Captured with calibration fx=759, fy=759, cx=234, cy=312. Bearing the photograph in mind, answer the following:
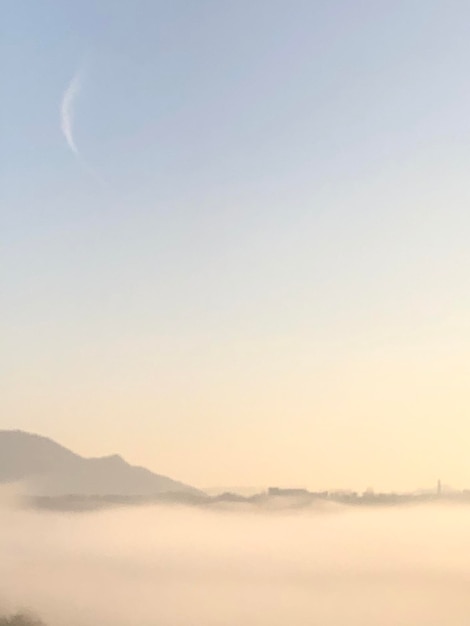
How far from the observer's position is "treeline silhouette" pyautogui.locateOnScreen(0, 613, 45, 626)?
5.04 ft

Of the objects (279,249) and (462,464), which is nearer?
(462,464)

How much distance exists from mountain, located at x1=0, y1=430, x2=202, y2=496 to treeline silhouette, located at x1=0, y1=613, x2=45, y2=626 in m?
0.25

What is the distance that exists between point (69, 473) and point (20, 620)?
1.01 feet

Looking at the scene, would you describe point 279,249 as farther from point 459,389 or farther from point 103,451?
point 103,451

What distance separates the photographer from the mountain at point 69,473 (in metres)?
1.62

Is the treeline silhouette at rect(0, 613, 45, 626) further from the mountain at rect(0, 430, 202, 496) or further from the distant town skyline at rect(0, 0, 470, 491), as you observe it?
the distant town skyline at rect(0, 0, 470, 491)

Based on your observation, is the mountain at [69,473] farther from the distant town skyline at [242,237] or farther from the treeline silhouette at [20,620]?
the treeline silhouette at [20,620]

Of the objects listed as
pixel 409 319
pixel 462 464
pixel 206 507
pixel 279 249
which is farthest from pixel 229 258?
pixel 462 464

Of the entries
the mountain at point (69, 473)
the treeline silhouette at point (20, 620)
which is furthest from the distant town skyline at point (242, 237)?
the treeline silhouette at point (20, 620)

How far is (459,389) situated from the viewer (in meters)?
1.57

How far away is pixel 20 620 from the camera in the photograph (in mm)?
1547

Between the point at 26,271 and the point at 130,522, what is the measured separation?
24.2 inches

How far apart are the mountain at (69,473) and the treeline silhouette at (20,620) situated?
25 centimetres

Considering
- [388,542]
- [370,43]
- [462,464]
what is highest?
[370,43]
